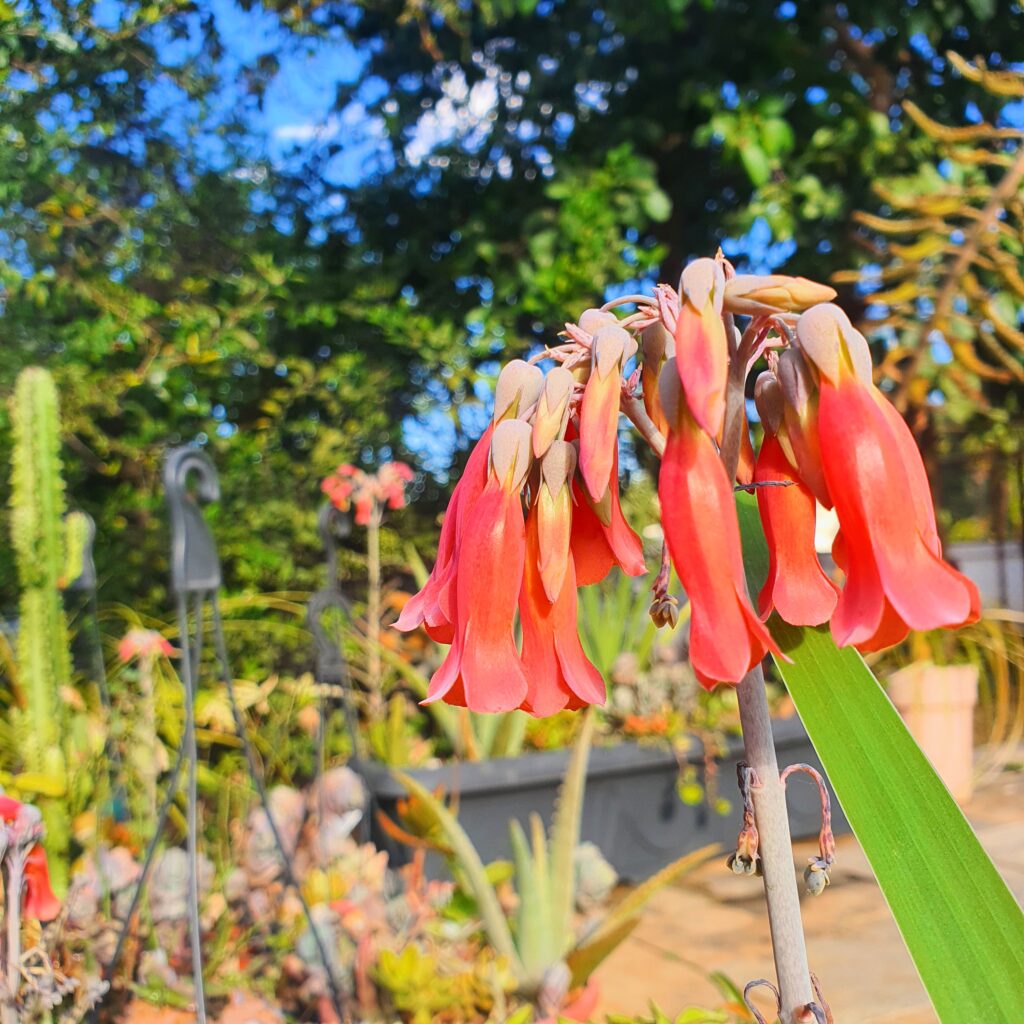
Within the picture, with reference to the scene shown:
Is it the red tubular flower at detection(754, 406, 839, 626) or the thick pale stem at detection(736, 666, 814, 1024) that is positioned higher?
the red tubular flower at detection(754, 406, 839, 626)

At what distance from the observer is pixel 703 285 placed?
1.44 ft

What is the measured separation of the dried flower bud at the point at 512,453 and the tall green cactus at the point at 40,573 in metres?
1.45

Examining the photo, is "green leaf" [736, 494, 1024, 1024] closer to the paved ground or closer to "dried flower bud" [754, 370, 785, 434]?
"dried flower bud" [754, 370, 785, 434]

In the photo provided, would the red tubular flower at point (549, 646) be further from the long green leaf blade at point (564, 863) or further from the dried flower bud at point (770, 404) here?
the long green leaf blade at point (564, 863)

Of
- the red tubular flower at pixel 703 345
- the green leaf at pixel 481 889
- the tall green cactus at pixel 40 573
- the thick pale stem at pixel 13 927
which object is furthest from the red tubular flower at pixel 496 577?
the tall green cactus at pixel 40 573

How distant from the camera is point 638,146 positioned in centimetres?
312

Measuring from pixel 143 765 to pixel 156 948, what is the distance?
0.66 metres

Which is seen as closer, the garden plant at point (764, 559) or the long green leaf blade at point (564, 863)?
the garden plant at point (764, 559)

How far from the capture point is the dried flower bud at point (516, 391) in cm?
52

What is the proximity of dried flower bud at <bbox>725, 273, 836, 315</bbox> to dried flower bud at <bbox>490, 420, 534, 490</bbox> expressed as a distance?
13 cm

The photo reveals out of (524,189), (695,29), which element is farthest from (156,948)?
(695,29)

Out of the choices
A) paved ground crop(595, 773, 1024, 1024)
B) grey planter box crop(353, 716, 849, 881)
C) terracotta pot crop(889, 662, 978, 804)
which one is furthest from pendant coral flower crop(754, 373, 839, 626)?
terracotta pot crop(889, 662, 978, 804)

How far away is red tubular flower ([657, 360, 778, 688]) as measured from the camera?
441mm

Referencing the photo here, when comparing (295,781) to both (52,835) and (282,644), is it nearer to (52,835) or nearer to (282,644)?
(282,644)
